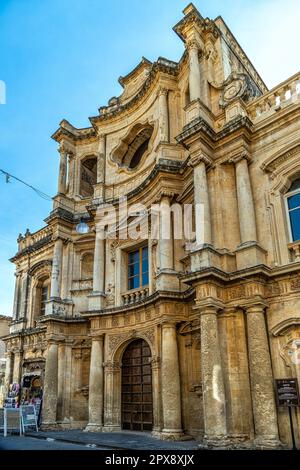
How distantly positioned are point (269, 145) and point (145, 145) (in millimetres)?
7562

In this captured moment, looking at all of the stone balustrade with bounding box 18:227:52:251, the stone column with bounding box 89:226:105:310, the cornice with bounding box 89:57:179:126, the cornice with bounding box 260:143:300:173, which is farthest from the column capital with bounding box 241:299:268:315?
the stone balustrade with bounding box 18:227:52:251

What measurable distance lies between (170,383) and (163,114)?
9.53m

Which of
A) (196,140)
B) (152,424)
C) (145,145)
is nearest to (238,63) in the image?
(145,145)

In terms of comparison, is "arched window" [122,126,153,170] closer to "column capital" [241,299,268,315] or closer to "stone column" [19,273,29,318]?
"stone column" [19,273,29,318]

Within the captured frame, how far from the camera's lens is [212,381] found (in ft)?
31.6

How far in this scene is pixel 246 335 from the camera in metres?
10.2

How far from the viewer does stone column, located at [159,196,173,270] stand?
42.7 ft

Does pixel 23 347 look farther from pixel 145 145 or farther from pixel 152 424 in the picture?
pixel 145 145

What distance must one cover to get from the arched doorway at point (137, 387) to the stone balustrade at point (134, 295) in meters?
1.43

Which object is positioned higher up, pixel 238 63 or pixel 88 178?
pixel 238 63

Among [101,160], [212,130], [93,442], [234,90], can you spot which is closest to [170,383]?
[93,442]

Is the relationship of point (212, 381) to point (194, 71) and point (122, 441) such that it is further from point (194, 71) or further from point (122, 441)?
point (194, 71)

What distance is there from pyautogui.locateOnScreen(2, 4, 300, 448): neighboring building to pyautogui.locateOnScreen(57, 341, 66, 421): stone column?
0.04m

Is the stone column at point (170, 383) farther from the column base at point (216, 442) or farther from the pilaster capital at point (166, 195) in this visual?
the pilaster capital at point (166, 195)
